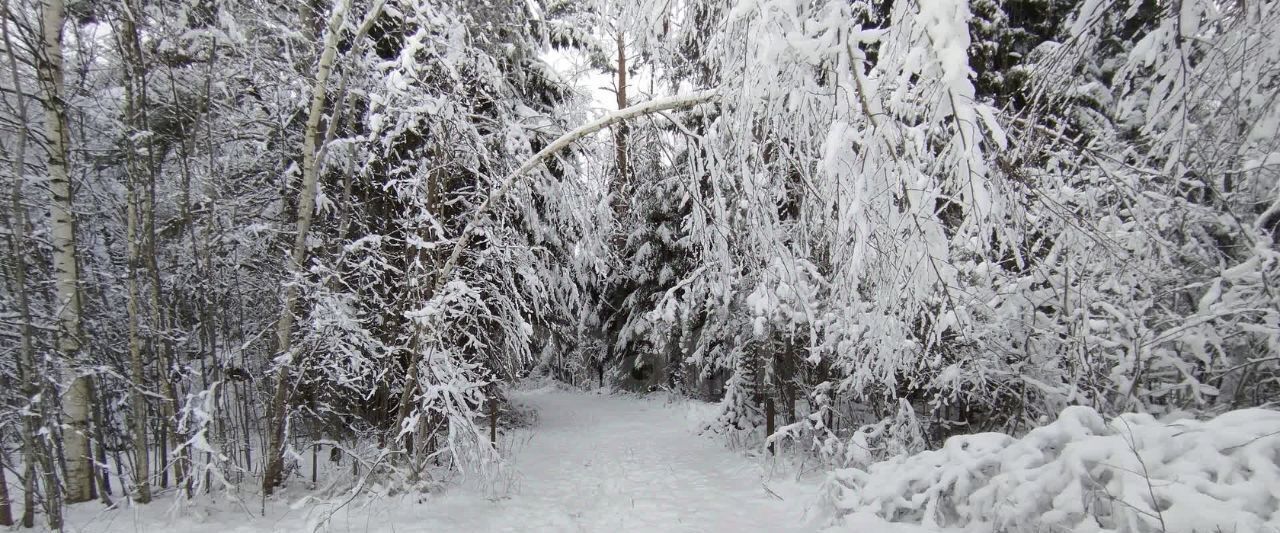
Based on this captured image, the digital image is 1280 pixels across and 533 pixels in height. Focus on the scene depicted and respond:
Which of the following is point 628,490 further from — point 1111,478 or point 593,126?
point 1111,478

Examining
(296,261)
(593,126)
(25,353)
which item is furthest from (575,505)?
(25,353)

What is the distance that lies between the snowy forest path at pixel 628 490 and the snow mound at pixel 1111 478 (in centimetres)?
175

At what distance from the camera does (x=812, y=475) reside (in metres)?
6.07

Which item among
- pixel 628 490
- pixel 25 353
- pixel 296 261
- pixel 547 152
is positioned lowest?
pixel 628 490

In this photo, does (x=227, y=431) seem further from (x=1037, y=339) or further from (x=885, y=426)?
(x=1037, y=339)

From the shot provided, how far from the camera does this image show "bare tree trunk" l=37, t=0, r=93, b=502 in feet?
13.8

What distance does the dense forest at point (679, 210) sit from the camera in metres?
2.02

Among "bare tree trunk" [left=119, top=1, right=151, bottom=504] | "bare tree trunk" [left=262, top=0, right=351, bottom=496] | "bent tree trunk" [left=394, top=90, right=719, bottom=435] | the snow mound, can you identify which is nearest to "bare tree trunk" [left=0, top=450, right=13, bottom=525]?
"bare tree trunk" [left=119, top=1, right=151, bottom=504]

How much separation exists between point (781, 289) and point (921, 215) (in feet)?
8.79

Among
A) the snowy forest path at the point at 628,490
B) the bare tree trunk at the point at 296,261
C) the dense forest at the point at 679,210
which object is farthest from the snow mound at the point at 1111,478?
the bare tree trunk at the point at 296,261

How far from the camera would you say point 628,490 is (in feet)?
20.4

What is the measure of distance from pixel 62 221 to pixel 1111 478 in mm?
7072

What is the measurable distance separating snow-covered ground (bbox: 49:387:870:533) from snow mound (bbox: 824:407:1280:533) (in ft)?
4.96

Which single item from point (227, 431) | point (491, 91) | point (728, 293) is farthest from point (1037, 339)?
point (227, 431)
